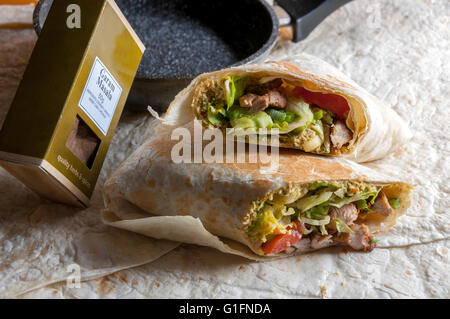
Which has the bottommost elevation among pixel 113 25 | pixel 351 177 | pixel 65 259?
pixel 65 259

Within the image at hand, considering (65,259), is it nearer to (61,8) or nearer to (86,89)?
(86,89)

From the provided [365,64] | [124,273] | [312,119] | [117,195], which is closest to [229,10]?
[365,64]

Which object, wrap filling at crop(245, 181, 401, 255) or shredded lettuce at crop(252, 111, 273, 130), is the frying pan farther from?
wrap filling at crop(245, 181, 401, 255)

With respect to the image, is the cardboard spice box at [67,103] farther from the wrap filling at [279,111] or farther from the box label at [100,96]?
the wrap filling at [279,111]

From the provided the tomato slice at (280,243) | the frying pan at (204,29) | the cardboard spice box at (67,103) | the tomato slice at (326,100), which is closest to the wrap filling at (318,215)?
the tomato slice at (280,243)

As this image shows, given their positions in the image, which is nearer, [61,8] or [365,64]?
[61,8]

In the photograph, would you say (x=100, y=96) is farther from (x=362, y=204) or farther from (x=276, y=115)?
(x=362, y=204)

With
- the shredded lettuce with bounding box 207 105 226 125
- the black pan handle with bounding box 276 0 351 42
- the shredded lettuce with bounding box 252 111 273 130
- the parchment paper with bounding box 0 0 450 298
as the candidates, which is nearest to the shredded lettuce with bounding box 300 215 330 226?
the parchment paper with bounding box 0 0 450 298

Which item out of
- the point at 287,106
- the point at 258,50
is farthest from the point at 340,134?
the point at 258,50

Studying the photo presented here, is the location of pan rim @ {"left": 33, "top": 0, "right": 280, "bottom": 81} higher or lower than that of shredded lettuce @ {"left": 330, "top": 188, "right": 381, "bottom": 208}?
higher
